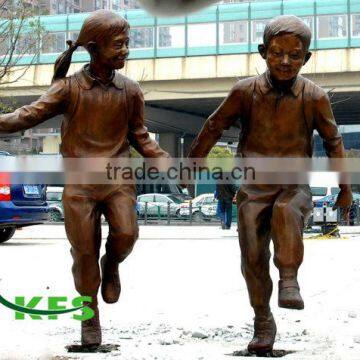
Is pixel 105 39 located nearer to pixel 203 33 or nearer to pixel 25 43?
pixel 203 33

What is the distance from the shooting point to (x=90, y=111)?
589 cm

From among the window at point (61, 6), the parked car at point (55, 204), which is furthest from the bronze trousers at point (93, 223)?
the window at point (61, 6)

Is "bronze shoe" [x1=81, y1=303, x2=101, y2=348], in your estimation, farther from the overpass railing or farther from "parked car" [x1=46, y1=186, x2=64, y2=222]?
the overpass railing

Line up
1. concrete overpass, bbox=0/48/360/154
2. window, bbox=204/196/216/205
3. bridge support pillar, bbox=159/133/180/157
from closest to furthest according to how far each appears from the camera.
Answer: window, bbox=204/196/216/205, concrete overpass, bbox=0/48/360/154, bridge support pillar, bbox=159/133/180/157

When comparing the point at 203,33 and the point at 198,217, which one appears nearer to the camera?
the point at 203,33

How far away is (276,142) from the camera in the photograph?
5.79m

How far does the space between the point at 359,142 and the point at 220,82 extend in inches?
1432

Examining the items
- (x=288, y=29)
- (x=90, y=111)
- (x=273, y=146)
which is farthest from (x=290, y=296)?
(x=90, y=111)

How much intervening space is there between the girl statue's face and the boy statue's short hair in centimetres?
83

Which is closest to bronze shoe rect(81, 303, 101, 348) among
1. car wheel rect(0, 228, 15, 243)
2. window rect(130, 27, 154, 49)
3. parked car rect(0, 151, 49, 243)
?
window rect(130, 27, 154, 49)

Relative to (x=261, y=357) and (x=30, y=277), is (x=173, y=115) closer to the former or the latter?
(x=30, y=277)

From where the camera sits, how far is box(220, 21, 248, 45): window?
41.9 m

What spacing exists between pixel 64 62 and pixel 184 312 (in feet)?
8.99

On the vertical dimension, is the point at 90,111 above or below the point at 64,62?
below
